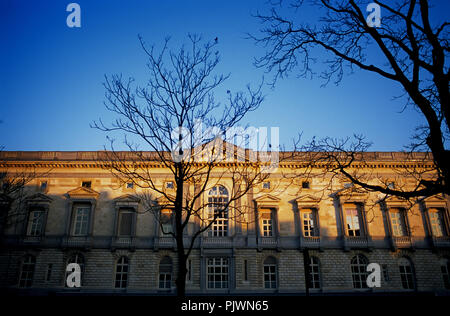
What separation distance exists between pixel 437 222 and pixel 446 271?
414 centimetres

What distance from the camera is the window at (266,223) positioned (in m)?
26.4

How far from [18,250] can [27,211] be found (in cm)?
337

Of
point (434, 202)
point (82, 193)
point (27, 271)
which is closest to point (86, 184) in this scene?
point (82, 193)

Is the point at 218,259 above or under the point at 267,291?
above

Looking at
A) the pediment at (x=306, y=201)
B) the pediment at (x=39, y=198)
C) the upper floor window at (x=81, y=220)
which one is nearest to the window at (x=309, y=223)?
the pediment at (x=306, y=201)

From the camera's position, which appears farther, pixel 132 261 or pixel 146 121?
pixel 132 261

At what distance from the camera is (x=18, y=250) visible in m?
26.1

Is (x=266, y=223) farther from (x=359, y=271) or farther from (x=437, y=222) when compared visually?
(x=437, y=222)

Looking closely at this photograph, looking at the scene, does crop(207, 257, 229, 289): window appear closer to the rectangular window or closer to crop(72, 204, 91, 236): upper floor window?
crop(72, 204, 91, 236): upper floor window

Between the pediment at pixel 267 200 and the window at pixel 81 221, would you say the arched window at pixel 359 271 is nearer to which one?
the pediment at pixel 267 200
